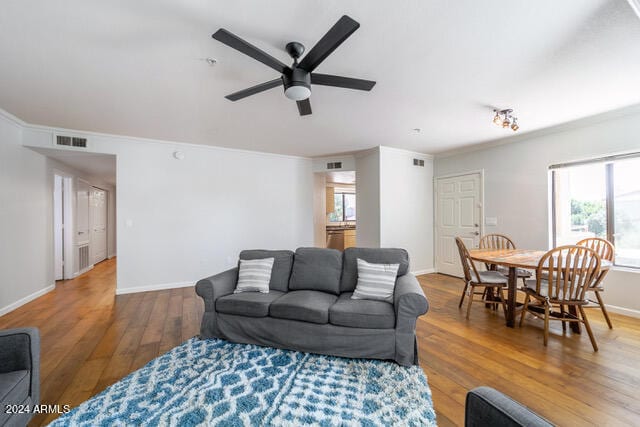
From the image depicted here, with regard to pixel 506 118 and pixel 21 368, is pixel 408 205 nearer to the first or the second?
pixel 506 118

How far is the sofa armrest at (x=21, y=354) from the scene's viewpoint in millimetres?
1368

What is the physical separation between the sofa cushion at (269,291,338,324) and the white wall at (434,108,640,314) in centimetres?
353

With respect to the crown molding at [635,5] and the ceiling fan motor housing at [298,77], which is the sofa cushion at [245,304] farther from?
the crown molding at [635,5]

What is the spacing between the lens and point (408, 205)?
513cm

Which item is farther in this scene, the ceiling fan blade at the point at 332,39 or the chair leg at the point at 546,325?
the chair leg at the point at 546,325

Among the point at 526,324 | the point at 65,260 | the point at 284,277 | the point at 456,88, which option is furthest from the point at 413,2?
the point at 65,260

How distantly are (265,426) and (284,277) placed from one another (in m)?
1.45

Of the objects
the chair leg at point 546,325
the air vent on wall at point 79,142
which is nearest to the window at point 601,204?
the chair leg at point 546,325

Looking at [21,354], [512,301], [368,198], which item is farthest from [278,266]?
[368,198]

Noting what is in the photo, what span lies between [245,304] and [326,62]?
218 cm

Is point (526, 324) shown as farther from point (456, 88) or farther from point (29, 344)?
point (29, 344)

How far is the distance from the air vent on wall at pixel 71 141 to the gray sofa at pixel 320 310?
3176mm

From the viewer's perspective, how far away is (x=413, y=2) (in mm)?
1562

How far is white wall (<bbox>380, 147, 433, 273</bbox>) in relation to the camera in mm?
4816
